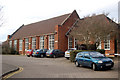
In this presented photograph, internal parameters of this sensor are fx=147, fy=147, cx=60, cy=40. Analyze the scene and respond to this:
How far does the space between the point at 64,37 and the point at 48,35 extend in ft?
12.3

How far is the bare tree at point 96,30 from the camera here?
17984mm

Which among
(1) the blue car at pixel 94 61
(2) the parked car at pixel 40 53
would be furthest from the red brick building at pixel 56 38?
Answer: (1) the blue car at pixel 94 61

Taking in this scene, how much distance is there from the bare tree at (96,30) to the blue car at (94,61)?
6.11 m

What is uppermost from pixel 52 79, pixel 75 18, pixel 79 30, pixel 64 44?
pixel 75 18

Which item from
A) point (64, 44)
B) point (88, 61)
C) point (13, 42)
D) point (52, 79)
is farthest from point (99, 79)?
point (13, 42)

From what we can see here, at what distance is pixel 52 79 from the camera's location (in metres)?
7.93

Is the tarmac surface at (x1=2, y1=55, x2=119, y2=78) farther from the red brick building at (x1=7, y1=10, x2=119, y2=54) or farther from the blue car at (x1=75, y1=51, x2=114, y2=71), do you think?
the red brick building at (x1=7, y1=10, x2=119, y2=54)

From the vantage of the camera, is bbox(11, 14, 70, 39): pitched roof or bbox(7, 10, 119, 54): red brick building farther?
bbox(11, 14, 70, 39): pitched roof

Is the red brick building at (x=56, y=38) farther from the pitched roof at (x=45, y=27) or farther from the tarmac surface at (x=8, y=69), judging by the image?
the tarmac surface at (x=8, y=69)

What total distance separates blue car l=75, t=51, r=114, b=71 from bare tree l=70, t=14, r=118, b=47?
6105 millimetres

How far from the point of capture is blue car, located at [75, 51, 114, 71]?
35.2ft

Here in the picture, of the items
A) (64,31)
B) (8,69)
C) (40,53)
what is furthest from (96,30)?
(64,31)

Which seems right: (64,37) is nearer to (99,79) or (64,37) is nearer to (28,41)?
(28,41)

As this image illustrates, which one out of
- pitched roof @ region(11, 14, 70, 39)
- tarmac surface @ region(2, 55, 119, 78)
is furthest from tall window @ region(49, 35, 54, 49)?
tarmac surface @ region(2, 55, 119, 78)
